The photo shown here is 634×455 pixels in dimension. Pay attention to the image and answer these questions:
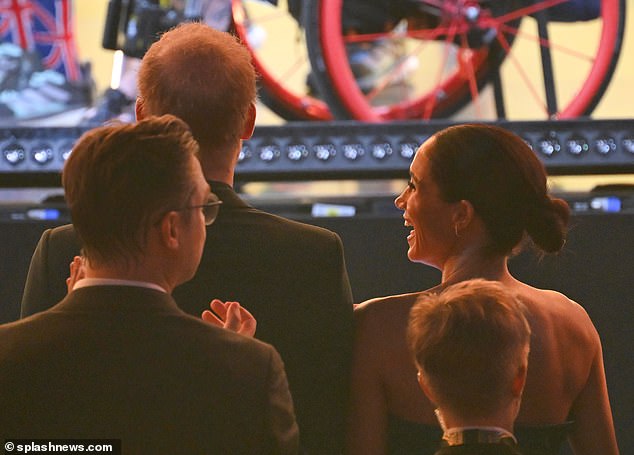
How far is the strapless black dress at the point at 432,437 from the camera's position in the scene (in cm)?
160

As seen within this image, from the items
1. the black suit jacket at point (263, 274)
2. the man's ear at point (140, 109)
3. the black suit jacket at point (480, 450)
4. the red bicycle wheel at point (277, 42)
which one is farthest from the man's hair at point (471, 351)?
the red bicycle wheel at point (277, 42)

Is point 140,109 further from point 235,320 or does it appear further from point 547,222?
point 547,222

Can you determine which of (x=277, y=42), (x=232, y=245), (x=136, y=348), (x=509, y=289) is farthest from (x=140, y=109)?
(x=277, y=42)

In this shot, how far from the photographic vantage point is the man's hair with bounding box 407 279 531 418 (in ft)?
4.33

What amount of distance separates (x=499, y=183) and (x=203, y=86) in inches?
18.2

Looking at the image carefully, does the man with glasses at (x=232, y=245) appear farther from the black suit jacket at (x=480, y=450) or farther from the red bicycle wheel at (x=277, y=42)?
the red bicycle wheel at (x=277, y=42)

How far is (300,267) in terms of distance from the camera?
151cm

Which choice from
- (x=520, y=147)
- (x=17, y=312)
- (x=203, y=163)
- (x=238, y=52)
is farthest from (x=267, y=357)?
(x=17, y=312)

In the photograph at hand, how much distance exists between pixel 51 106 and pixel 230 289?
9.88ft

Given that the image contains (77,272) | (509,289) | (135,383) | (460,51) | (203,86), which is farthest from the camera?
(460,51)

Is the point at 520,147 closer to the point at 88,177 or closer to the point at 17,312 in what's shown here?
the point at 88,177

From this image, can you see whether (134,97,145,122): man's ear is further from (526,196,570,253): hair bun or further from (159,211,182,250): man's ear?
(526,196,570,253): hair bun

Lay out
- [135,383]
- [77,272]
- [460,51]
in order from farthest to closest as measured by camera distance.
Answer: [460,51]
[77,272]
[135,383]

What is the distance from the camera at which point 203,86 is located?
1.49 m
